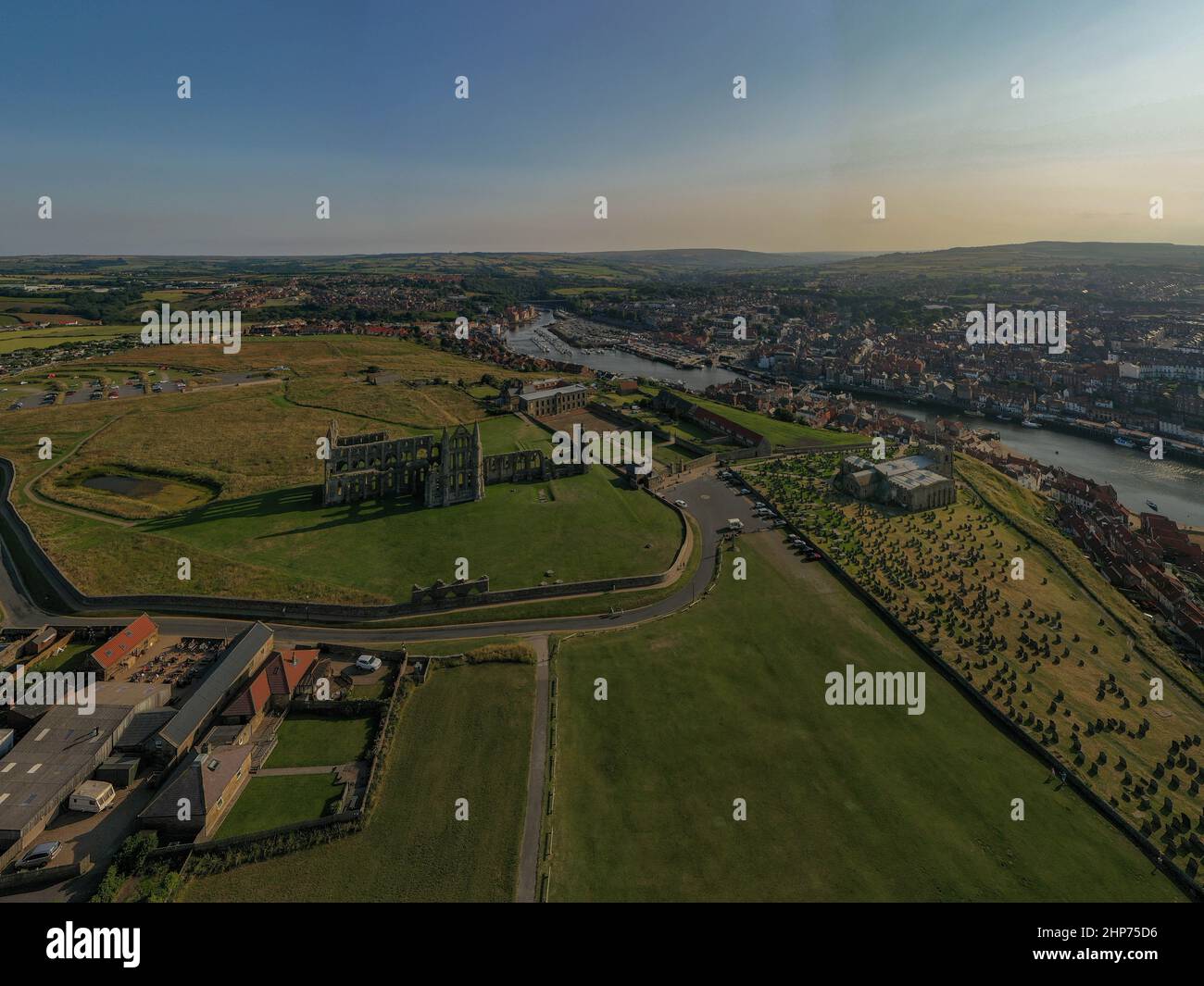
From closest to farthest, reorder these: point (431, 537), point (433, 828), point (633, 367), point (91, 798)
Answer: point (433, 828) → point (91, 798) → point (431, 537) → point (633, 367)

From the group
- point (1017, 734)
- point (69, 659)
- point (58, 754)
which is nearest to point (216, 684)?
point (58, 754)

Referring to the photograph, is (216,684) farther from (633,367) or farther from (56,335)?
(56,335)

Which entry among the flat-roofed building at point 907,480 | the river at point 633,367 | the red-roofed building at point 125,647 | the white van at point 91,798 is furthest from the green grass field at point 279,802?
the river at point 633,367

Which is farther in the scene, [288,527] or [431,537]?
[288,527]

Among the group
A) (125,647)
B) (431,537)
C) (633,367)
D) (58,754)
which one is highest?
(633,367)

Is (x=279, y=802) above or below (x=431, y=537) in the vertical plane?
below

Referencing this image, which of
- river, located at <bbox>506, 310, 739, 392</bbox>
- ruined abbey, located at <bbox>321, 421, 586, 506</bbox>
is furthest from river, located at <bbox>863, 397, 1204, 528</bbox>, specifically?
ruined abbey, located at <bbox>321, 421, 586, 506</bbox>
